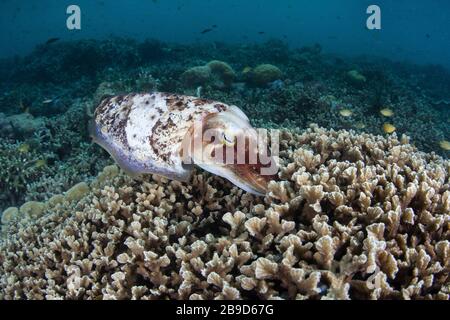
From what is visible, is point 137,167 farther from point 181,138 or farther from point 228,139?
point 228,139

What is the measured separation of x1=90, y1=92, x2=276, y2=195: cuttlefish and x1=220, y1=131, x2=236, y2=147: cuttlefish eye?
10 mm

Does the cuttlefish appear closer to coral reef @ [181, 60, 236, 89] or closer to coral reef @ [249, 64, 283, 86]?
coral reef @ [181, 60, 236, 89]

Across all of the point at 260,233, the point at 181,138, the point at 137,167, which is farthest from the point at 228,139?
the point at 137,167

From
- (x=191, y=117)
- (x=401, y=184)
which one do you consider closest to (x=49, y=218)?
(x=191, y=117)

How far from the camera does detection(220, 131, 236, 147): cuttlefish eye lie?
133 inches

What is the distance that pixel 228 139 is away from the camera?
339 centimetres

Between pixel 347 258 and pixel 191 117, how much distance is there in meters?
2.30

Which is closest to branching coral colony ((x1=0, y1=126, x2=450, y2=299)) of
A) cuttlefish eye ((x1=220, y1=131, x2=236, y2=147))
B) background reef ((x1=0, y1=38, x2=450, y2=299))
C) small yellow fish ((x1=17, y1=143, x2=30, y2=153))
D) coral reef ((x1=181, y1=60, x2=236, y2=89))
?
background reef ((x1=0, y1=38, x2=450, y2=299))

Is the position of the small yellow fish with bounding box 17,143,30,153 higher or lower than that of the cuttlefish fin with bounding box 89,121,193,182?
lower

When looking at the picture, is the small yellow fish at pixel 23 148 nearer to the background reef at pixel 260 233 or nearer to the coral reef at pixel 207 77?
the background reef at pixel 260 233

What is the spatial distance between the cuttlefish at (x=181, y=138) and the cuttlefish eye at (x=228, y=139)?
0.03ft

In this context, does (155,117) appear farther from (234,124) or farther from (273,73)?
(273,73)

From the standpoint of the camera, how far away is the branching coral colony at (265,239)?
2.53 m

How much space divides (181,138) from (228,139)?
0.69 metres
